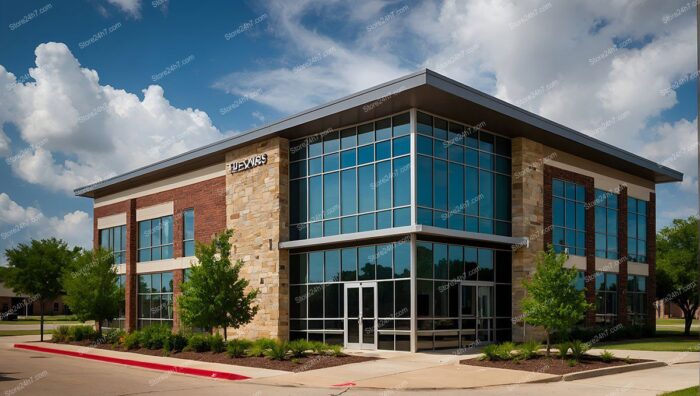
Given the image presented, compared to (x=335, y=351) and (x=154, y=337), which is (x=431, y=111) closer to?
(x=335, y=351)

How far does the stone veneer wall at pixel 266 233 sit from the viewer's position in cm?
2658

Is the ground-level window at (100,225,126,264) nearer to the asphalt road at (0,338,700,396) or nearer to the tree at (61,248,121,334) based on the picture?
the tree at (61,248,121,334)

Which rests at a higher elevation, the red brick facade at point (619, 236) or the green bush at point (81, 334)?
the red brick facade at point (619, 236)

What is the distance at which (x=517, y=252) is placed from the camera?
26828 mm

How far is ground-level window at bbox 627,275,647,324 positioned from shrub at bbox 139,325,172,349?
2163 centimetres

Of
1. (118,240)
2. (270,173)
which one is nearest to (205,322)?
(270,173)

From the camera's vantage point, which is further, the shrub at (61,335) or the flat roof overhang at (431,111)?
the shrub at (61,335)

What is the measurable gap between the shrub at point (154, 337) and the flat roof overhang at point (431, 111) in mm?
8010

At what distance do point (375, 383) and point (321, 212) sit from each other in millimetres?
10997

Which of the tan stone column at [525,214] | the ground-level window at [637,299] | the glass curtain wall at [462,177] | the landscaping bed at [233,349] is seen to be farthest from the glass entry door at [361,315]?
the ground-level window at [637,299]

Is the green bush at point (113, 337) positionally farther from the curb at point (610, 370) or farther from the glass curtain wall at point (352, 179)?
the curb at point (610, 370)

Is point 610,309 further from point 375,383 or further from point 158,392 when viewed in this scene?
point 158,392

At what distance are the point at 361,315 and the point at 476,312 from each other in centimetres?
434

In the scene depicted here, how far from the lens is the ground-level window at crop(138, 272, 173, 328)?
109 ft
